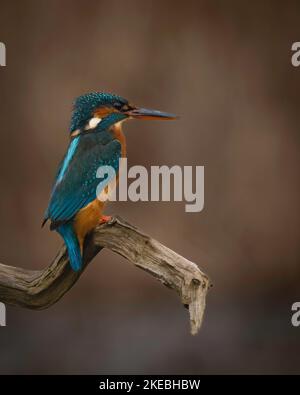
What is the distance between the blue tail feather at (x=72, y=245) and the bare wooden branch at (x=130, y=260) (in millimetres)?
76

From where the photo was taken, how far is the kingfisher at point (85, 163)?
4.34 feet

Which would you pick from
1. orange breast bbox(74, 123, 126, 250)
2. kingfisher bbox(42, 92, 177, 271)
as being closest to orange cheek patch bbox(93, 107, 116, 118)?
kingfisher bbox(42, 92, 177, 271)

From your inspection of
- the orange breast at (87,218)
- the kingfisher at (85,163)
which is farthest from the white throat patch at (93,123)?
the orange breast at (87,218)

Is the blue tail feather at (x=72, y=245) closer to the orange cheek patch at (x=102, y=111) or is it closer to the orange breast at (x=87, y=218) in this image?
the orange breast at (x=87, y=218)

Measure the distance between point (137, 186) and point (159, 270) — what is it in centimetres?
32

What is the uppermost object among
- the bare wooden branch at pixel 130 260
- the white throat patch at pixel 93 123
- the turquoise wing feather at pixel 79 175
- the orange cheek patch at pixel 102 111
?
the orange cheek patch at pixel 102 111

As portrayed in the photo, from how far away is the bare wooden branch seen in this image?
4.21ft

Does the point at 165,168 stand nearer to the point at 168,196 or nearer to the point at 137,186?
the point at 168,196

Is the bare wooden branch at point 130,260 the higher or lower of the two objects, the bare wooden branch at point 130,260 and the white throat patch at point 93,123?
the lower

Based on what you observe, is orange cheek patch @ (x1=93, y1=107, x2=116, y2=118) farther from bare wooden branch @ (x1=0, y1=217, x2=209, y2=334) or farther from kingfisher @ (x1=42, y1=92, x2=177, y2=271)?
bare wooden branch @ (x1=0, y1=217, x2=209, y2=334)

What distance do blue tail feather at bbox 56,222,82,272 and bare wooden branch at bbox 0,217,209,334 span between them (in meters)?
0.08

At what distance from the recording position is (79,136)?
1395mm

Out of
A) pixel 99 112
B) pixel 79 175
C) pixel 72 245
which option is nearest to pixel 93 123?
pixel 99 112

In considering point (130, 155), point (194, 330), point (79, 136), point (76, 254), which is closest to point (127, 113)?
point (79, 136)
